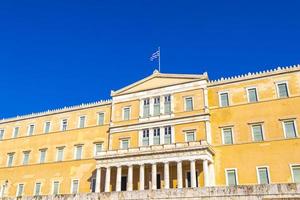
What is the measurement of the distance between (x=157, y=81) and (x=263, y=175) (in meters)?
15.0

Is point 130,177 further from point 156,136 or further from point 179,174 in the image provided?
point 156,136

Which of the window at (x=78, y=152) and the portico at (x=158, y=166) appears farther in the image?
the window at (x=78, y=152)

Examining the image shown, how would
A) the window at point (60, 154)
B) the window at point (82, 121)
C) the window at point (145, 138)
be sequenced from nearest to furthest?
1. the window at point (145, 138)
2. the window at point (60, 154)
3. the window at point (82, 121)

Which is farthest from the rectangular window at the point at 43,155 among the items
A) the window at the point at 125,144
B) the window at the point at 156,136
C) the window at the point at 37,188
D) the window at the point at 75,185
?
the window at the point at 156,136

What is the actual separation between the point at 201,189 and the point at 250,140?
14113 millimetres

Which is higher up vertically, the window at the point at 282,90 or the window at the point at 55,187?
the window at the point at 282,90

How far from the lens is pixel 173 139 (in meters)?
33.8

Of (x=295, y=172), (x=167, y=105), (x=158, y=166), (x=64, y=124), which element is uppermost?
(x=64, y=124)

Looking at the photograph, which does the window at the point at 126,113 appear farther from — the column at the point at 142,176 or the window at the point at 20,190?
the window at the point at 20,190

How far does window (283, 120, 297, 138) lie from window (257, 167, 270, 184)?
3.66 m

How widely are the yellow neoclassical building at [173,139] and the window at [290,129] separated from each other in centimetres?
8

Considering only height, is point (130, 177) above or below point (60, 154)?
below

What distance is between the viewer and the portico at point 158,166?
97.7 feet

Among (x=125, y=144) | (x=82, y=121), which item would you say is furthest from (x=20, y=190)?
(x=125, y=144)
